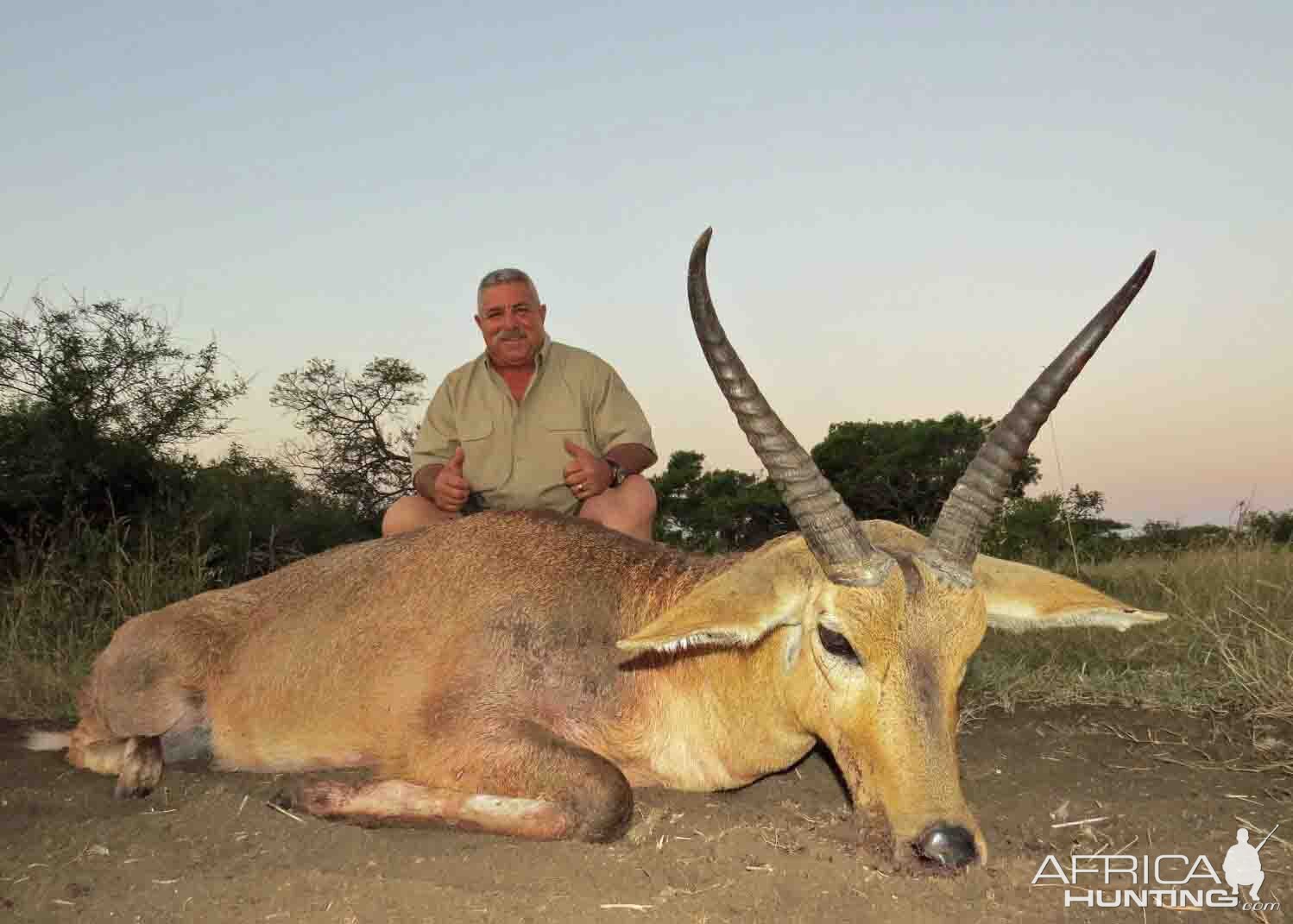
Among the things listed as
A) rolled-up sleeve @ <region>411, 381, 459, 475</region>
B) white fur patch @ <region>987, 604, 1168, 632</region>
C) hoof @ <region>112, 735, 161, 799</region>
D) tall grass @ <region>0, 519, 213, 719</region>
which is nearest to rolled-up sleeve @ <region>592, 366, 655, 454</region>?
rolled-up sleeve @ <region>411, 381, 459, 475</region>

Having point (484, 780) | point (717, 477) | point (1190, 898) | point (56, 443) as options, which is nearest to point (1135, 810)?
point (1190, 898)

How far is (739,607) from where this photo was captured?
13.7 ft

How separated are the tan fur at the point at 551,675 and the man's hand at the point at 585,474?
5.58 feet

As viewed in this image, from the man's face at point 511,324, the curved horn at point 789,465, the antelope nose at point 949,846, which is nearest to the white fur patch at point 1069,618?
the curved horn at point 789,465

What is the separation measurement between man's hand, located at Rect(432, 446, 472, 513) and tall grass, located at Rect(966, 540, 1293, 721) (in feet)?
11.1

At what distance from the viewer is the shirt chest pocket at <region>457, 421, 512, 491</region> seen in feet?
27.2

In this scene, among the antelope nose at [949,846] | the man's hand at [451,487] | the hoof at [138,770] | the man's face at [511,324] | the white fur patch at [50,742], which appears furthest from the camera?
the man's face at [511,324]

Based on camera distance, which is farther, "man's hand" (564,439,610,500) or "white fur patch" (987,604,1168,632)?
"man's hand" (564,439,610,500)

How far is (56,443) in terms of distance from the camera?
45.3 ft

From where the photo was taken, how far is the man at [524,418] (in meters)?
8.26

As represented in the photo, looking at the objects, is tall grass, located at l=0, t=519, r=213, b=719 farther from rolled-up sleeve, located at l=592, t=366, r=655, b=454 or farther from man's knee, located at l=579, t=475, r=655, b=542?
rolled-up sleeve, located at l=592, t=366, r=655, b=454

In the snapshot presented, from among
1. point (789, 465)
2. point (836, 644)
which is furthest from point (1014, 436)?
point (836, 644)

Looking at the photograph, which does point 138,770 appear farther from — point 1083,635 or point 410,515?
point 1083,635

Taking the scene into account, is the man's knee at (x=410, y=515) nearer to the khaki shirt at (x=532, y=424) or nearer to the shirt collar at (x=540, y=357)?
the khaki shirt at (x=532, y=424)
